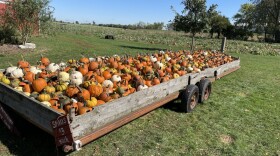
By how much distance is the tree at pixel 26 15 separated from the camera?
48.6 feet

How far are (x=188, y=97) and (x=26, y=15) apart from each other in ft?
40.3

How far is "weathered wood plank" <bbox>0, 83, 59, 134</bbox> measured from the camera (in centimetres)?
361

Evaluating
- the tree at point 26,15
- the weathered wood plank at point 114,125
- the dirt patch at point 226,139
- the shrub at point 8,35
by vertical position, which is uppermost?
the tree at point 26,15

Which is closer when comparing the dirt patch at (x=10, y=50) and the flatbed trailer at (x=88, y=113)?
the flatbed trailer at (x=88, y=113)

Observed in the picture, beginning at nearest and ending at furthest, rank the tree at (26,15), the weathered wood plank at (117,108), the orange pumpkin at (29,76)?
the weathered wood plank at (117,108), the orange pumpkin at (29,76), the tree at (26,15)

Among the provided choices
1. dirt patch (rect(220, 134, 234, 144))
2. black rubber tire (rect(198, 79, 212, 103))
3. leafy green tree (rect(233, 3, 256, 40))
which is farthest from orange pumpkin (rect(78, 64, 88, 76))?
leafy green tree (rect(233, 3, 256, 40))

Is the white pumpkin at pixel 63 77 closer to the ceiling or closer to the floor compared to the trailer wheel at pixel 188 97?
closer to the ceiling

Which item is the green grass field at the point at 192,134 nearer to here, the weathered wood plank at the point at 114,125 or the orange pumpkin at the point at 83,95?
the weathered wood plank at the point at 114,125

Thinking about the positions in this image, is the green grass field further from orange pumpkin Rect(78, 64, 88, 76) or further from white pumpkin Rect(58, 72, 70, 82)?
orange pumpkin Rect(78, 64, 88, 76)

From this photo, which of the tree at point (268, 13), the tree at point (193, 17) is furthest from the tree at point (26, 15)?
the tree at point (268, 13)

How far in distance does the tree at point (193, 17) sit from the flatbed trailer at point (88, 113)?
45.7 ft

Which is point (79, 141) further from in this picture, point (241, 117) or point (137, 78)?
point (241, 117)

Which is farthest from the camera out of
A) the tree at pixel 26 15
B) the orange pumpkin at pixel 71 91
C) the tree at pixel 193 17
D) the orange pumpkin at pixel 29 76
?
the tree at pixel 193 17

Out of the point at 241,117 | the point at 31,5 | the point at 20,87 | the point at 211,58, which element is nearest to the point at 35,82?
the point at 20,87
